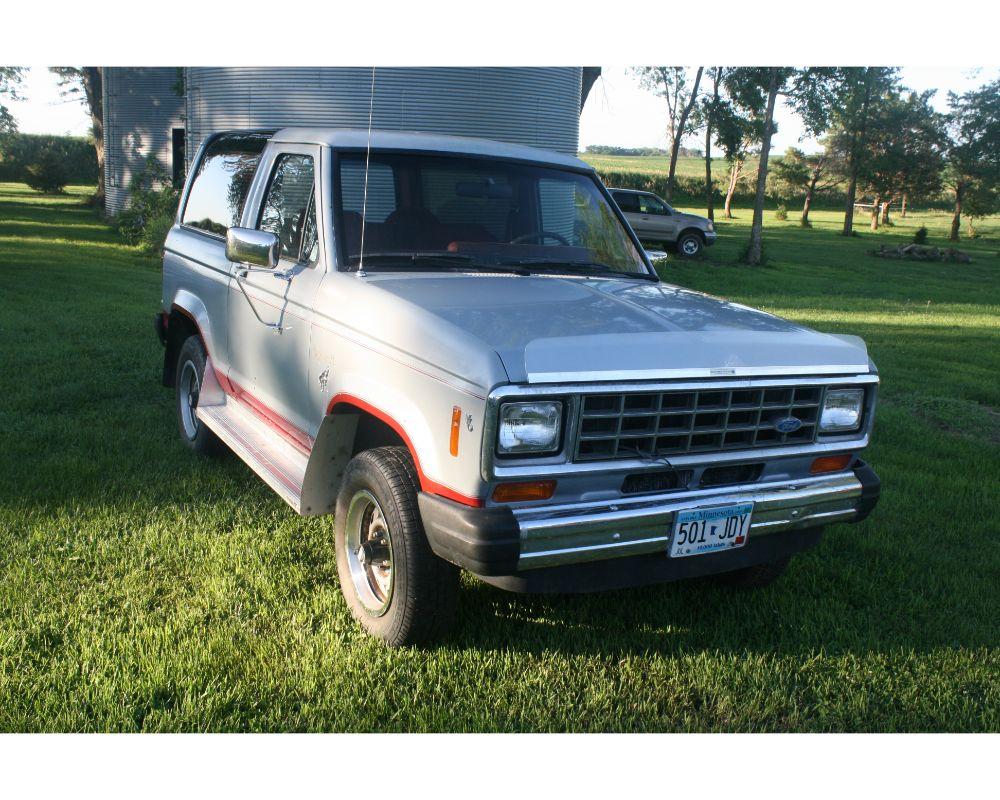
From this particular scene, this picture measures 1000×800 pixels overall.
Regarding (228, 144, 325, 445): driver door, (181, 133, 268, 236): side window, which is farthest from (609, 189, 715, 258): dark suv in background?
(228, 144, 325, 445): driver door

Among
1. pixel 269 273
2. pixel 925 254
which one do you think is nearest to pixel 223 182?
Result: pixel 269 273

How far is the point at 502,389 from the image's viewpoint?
275cm

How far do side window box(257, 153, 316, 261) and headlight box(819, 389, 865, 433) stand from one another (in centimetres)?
244

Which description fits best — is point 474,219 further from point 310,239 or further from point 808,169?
point 808,169

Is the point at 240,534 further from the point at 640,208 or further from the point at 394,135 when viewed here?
the point at 640,208

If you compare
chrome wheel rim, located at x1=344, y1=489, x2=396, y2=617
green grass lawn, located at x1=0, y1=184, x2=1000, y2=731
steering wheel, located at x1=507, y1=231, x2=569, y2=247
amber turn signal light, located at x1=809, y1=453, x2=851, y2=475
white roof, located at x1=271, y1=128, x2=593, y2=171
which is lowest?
green grass lawn, located at x1=0, y1=184, x2=1000, y2=731

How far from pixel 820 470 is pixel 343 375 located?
2.03 meters

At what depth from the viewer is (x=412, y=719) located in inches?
116

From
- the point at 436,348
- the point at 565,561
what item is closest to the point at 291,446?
the point at 436,348

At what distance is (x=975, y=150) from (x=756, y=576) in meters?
50.4

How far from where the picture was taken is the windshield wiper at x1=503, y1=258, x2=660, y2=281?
4.22 metres

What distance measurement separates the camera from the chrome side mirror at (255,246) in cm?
388

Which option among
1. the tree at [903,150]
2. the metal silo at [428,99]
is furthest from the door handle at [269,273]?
the tree at [903,150]

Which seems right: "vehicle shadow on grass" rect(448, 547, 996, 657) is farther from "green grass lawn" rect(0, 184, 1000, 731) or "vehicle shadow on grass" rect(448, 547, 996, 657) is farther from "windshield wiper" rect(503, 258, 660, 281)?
"windshield wiper" rect(503, 258, 660, 281)
